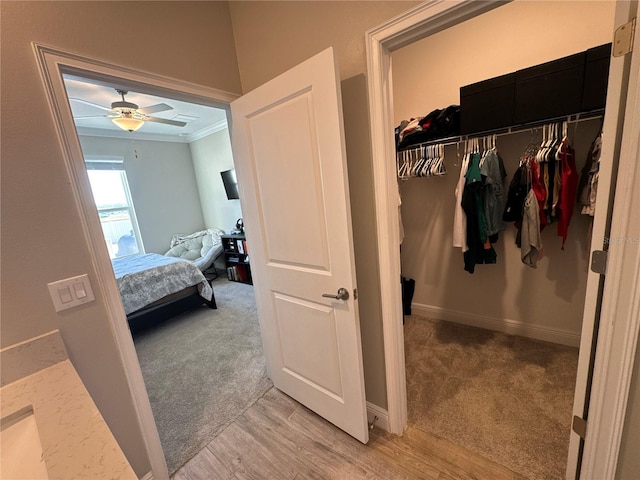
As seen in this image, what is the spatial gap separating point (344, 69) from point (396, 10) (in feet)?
0.96

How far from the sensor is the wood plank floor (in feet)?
4.37

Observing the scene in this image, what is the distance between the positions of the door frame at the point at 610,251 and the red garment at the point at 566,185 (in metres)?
1.04

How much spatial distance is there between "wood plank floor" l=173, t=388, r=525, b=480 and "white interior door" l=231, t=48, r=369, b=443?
0.11 m

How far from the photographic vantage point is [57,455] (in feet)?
1.98

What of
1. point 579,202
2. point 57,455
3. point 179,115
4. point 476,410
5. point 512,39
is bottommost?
point 476,410

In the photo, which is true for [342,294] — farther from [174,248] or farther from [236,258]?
[174,248]

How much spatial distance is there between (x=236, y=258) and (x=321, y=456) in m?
3.66

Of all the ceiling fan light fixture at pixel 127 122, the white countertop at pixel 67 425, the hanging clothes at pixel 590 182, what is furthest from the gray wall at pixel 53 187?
the hanging clothes at pixel 590 182

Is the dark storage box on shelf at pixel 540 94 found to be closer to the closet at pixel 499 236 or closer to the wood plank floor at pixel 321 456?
the closet at pixel 499 236

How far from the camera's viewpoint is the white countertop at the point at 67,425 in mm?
560

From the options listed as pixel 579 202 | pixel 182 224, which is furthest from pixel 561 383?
pixel 182 224

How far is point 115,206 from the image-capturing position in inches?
179

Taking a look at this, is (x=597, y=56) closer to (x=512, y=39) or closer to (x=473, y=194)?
(x=512, y=39)

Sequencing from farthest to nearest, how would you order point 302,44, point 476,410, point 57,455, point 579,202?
point 579,202 < point 476,410 < point 302,44 < point 57,455
